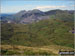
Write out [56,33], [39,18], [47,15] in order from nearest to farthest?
[56,33] → [39,18] → [47,15]

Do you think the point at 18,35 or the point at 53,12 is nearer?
the point at 18,35

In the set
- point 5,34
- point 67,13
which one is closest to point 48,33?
point 5,34

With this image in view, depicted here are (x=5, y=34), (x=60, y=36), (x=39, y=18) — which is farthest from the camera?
(x=39, y=18)

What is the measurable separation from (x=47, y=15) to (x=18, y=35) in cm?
5303

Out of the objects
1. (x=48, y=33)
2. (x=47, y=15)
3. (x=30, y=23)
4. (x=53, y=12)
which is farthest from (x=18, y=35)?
(x=53, y=12)

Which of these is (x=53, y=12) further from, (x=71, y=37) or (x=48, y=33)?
(x=71, y=37)

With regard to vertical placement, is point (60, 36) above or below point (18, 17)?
below

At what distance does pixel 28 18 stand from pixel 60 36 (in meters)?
34.5

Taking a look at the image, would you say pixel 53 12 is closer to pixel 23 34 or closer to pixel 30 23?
pixel 30 23

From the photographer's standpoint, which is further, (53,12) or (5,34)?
(53,12)

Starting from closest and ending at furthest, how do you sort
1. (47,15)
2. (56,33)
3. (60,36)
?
(60,36) < (56,33) < (47,15)

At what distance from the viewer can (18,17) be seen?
85.3m

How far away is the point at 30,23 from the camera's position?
82.1m

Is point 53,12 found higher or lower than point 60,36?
higher
